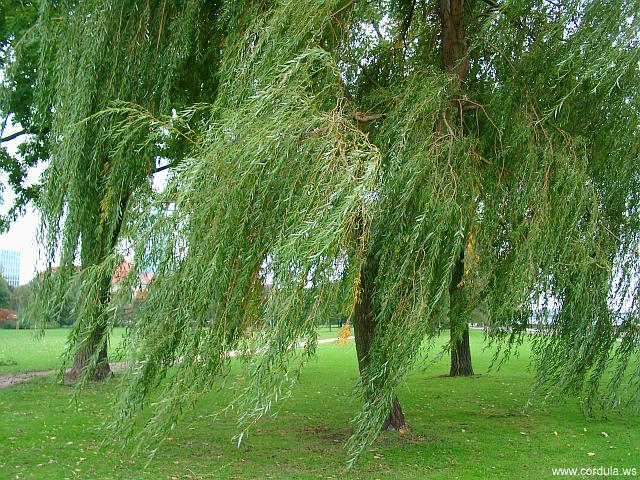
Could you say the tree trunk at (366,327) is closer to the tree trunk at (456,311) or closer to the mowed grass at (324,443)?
the mowed grass at (324,443)

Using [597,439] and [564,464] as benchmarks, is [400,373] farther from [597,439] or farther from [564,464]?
[597,439]

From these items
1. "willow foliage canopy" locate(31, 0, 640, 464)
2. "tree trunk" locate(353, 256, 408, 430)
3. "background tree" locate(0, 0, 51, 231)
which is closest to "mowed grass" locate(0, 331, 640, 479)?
"tree trunk" locate(353, 256, 408, 430)

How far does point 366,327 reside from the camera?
661cm

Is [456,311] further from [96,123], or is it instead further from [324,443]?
[96,123]

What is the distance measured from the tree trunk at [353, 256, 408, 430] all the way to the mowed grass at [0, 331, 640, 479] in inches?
10.3

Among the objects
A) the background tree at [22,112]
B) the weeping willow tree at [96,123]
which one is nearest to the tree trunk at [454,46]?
the weeping willow tree at [96,123]

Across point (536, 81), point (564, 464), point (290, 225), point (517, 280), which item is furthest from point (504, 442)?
point (290, 225)

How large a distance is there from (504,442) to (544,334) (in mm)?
2020

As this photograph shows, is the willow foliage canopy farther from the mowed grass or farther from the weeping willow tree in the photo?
the mowed grass

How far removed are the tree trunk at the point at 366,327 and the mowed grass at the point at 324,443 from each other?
26 centimetres

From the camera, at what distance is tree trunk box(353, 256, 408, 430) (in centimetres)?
508

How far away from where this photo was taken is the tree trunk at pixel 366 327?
508 cm

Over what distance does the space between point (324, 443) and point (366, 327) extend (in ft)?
5.02

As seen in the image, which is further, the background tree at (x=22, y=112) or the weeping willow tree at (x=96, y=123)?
the background tree at (x=22, y=112)
